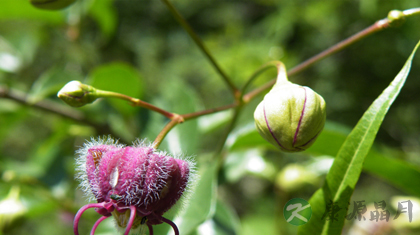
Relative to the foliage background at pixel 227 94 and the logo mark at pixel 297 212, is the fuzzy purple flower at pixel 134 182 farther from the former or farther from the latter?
the foliage background at pixel 227 94

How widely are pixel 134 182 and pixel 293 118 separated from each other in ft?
1.10

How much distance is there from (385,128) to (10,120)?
7.94ft

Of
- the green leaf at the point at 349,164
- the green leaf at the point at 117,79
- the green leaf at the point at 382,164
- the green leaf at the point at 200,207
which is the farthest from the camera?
the green leaf at the point at 117,79

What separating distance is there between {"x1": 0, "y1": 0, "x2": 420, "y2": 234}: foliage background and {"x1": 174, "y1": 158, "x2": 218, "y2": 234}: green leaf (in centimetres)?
18

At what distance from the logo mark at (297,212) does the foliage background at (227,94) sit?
1.24 feet

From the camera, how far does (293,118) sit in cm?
70

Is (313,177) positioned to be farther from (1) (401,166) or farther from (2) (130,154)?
(2) (130,154)

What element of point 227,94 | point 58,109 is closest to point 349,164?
point 58,109

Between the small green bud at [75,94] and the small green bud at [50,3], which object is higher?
the small green bud at [50,3]

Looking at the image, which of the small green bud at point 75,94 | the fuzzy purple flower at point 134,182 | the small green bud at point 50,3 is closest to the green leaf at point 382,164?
the fuzzy purple flower at point 134,182

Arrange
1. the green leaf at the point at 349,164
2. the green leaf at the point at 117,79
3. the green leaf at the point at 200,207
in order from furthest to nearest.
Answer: the green leaf at the point at 117,79 < the green leaf at the point at 200,207 < the green leaf at the point at 349,164

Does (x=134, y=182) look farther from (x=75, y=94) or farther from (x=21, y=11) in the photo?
(x=21, y=11)

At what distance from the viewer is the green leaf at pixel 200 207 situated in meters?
0.87

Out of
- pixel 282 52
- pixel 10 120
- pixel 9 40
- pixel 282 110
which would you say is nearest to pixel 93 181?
pixel 282 110
